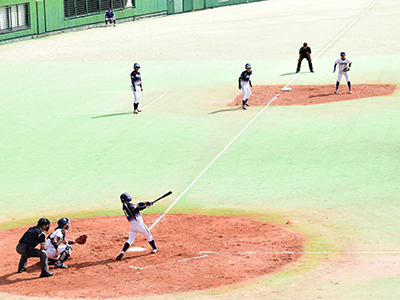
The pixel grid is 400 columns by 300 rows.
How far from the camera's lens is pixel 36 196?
19.8m

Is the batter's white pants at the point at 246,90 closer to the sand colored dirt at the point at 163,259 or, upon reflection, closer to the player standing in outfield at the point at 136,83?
the player standing in outfield at the point at 136,83

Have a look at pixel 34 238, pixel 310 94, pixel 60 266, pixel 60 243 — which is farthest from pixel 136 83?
pixel 34 238

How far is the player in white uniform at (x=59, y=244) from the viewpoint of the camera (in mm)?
14141

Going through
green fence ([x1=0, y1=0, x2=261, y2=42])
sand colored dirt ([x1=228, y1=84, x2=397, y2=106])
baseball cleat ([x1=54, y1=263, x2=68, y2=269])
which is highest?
green fence ([x1=0, y1=0, x2=261, y2=42])

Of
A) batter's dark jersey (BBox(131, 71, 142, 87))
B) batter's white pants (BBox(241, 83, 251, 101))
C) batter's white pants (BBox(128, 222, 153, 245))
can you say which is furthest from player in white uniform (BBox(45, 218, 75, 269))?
batter's white pants (BBox(241, 83, 251, 101))

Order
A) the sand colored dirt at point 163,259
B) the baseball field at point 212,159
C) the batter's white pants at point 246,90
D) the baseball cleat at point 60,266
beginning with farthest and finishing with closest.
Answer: the batter's white pants at point 246,90 < the baseball cleat at point 60,266 < the baseball field at point 212,159 < the sand colored dirt at point 163,259

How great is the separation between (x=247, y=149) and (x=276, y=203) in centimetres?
567

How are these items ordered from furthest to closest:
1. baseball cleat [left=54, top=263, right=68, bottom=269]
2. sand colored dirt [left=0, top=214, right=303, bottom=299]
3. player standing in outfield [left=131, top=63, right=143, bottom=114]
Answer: player standing in outfield [left=131, top=63, right=143, bottom=114] → baseball cleat [left=54, top=263, right=68, bottom=269] → sand colored dirt [left=0, top=214, right=303, bottom=299]

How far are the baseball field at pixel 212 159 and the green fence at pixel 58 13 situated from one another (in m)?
5.22

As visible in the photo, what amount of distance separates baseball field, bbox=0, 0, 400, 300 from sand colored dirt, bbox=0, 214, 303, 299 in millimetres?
84

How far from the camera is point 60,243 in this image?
14609 millimetres

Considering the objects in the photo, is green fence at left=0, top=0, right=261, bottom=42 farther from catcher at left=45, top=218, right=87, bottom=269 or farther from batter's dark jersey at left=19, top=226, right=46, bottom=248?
batter's dark jersey at left=19, top=226, right=46, bottom=248

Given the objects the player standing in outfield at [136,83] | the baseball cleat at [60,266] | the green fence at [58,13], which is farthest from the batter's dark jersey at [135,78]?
the green fence at [58,13]

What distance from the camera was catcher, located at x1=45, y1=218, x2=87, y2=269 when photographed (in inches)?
555
